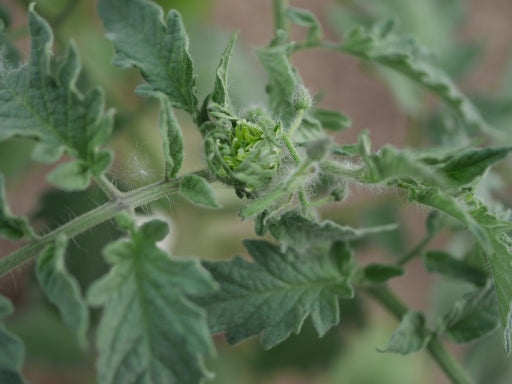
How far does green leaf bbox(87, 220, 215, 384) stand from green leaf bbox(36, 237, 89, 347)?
57mm

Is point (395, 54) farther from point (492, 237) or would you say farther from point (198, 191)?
point (198, 191)

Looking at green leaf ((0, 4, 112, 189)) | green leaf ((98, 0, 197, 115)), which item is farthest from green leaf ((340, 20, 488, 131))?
green leaf ((0, 4, 112, 189))

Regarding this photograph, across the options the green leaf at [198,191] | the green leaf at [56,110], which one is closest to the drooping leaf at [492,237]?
the green leaf at [198,191]

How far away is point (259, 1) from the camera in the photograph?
3.84 metres

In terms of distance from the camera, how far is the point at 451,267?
171 cm

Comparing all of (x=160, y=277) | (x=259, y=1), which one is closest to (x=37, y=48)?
(x=160, y=277)

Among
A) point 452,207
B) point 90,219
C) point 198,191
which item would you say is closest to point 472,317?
point 452,207

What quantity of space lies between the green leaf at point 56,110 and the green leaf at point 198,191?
0.16 metres

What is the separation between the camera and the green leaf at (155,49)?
1.32 metres

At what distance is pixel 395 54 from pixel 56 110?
0.99 meters

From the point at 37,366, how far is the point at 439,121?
97.9 inches

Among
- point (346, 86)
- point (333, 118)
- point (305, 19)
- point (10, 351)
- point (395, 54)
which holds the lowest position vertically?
point (10, 351)

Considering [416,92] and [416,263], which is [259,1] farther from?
[416,263]

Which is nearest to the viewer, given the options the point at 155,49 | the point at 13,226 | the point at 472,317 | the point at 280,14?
the point at 13,226
